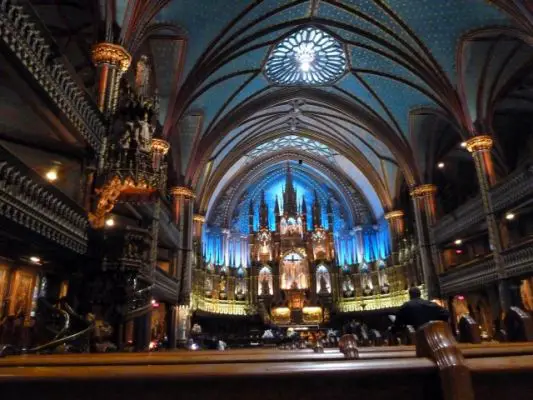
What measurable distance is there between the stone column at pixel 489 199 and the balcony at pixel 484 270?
28 centimetres

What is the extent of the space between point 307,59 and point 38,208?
16894 mm

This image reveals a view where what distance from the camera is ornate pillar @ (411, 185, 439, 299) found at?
19.6 meters

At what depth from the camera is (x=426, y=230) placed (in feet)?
68.5

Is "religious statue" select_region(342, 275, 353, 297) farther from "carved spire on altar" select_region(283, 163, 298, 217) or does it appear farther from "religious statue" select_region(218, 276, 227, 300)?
"religious statue" select_region(218, 276, 227, 300)

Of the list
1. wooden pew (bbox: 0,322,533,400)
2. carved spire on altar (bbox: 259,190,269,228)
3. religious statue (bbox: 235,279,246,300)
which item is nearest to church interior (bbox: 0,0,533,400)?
wooden pew (bbox: 0,322,533,400)

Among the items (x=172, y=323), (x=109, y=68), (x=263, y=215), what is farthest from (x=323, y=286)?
(x=109, y=68)

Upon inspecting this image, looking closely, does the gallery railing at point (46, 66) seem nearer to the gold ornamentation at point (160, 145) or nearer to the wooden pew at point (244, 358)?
the wooden pew at point (244, 358)

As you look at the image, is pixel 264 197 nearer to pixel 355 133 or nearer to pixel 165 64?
pixel 355 133

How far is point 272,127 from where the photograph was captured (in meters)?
26.7

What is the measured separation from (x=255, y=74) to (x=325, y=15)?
458 cm

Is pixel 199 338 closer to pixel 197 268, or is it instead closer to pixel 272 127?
pixel 197 268

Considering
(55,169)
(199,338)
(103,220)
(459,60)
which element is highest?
(459,60)

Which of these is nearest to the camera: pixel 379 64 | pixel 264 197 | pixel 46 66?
A: pixel 46 66

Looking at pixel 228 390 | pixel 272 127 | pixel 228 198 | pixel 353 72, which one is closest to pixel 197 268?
pixel 228 198
